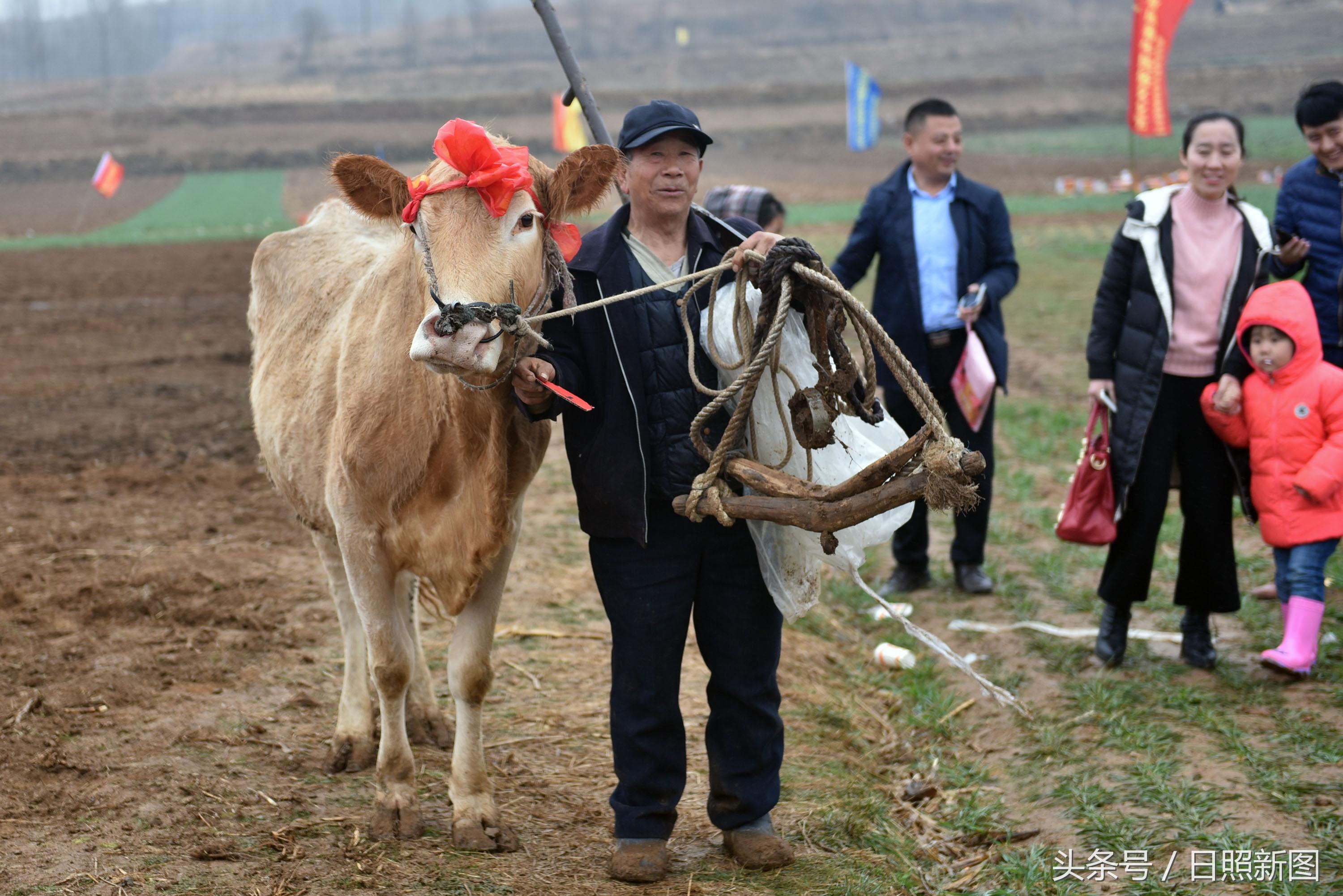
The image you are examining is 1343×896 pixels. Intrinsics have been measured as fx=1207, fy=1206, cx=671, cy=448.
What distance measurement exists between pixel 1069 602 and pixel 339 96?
7824 centimetres

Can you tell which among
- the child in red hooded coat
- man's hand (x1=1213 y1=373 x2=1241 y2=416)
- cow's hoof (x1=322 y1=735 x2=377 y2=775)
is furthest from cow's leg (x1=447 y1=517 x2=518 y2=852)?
the child in red hooded coat

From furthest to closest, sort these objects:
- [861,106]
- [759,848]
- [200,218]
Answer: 1. [200,218]
2. [861,106]
3. [759,848]

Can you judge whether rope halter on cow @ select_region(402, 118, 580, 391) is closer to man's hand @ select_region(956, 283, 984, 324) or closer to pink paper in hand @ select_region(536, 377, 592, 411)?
pink paper in hand @ select_region(536, 377, 592, 411)

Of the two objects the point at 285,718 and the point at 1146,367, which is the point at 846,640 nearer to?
the point at 1146,367

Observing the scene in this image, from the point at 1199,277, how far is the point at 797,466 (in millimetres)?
2396

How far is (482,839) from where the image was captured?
407 cm

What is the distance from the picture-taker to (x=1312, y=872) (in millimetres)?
3711

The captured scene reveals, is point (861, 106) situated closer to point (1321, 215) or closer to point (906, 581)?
point (906, 581)

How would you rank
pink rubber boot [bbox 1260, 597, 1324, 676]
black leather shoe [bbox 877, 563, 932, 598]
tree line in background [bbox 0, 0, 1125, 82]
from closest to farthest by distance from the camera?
pink rubber boot [bbox 1260, 597, 1324, 676], black leather shoe [bbox 877, 563, 932, 598], tree line in background [bbox 0, 0, 1125, 82]

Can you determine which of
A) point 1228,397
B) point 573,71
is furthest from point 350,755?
point 1228,397

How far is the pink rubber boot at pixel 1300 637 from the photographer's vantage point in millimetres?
5043

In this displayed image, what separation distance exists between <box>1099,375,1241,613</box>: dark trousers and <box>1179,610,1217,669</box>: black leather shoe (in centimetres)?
8

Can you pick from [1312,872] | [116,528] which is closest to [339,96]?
[116,528]

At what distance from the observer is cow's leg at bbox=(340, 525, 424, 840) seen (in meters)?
4.13
